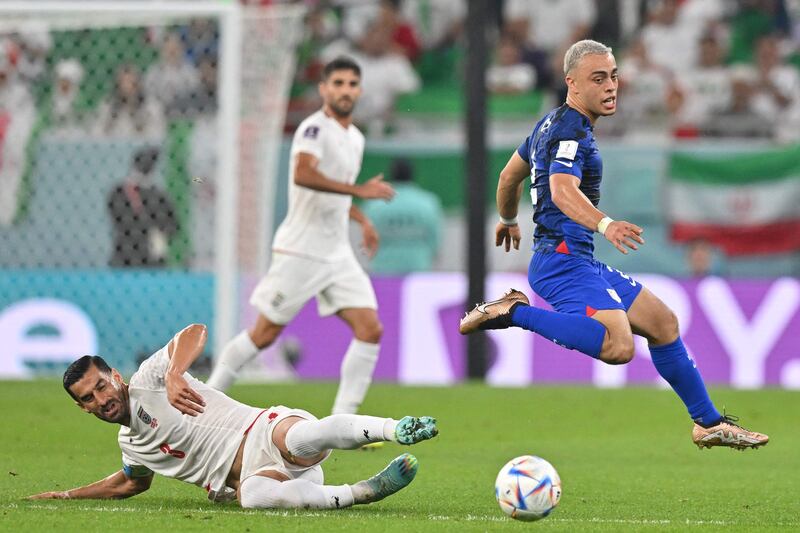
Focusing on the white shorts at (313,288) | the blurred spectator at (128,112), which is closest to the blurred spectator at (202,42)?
the blurred spectator at (128,112)

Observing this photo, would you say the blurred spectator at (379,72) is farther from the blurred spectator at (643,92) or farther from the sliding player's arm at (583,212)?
the sliding player's arm at (583,212)

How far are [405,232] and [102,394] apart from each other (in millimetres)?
9770

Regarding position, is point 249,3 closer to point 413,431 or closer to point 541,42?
point 541,42

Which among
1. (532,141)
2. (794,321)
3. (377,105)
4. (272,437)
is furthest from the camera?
(377,105)

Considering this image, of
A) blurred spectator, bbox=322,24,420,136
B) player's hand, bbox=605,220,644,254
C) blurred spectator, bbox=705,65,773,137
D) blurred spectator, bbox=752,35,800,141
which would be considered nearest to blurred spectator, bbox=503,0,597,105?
blurred spectator, bbox=322,24,420,136

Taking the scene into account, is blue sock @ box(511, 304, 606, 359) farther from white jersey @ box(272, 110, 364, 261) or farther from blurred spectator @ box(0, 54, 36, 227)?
blurred spectator @ box(0, 54, 36, 227)

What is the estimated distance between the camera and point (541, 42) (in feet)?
65.0

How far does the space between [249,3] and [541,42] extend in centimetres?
399

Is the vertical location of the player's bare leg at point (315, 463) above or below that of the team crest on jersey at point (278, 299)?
below

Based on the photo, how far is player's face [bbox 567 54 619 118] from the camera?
7164 millimetres

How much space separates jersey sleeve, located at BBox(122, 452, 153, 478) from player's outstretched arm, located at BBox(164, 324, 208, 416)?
2.02ft

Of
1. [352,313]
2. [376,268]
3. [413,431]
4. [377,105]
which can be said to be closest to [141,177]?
[376,268]

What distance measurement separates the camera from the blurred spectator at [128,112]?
15414mm

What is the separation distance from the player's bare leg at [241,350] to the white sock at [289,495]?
363cm
